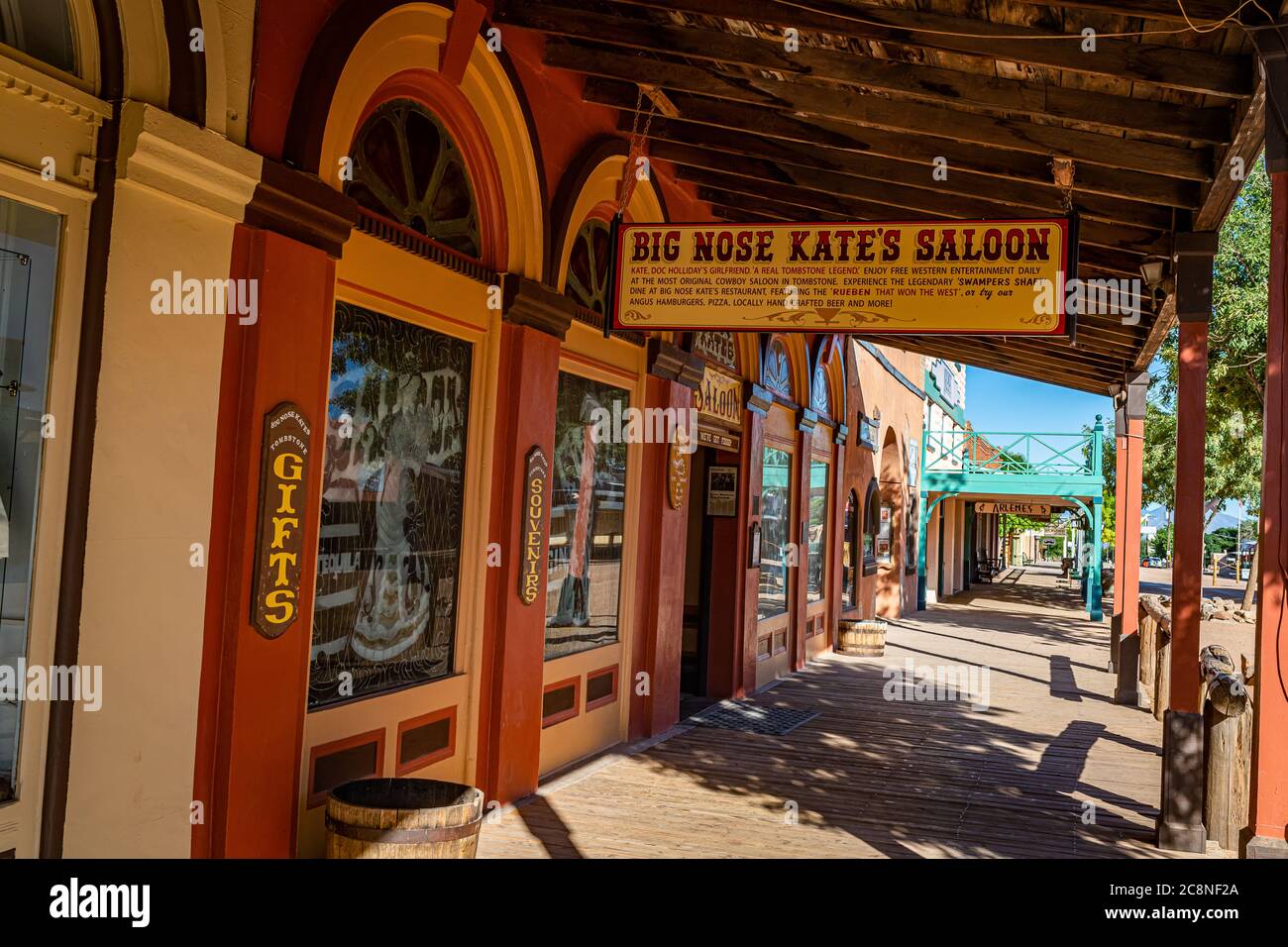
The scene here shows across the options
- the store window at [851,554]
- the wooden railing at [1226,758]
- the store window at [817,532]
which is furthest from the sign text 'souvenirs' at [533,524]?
the store window at [851,554]

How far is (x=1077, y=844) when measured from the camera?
6555mm

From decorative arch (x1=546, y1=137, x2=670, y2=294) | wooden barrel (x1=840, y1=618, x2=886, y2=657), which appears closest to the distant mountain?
wooden barrel (x1=840, y1=618, x2=886, y2=657)

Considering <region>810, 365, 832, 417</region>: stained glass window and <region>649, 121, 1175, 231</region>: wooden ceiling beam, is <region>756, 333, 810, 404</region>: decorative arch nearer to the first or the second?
<region>810, 365, 832, 417</region>: stained glass window

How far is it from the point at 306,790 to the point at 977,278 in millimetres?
4557

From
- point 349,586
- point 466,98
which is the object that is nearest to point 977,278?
point 466,98

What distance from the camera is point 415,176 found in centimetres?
587

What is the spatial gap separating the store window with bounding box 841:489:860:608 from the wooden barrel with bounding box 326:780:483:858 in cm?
1433

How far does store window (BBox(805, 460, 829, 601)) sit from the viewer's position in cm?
1500

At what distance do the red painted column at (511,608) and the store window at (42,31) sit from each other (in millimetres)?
3140

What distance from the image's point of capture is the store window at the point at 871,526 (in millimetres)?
19406

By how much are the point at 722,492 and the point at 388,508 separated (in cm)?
610
